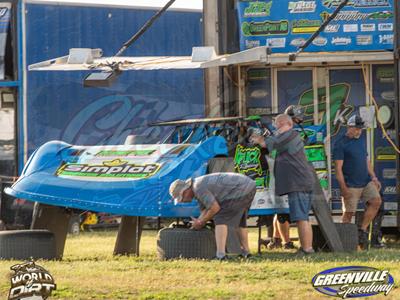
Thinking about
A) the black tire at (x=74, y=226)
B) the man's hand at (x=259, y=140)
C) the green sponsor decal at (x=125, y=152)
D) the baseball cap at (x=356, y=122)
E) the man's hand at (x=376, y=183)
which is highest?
the baseball cap at (x=356, y=122)

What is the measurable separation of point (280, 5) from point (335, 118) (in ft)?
6.39

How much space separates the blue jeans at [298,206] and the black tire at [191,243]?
1218 millimetres

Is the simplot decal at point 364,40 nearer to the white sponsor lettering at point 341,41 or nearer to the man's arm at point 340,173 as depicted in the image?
the white sponsor lettering at point 341,41

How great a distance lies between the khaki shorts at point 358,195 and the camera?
1577cm

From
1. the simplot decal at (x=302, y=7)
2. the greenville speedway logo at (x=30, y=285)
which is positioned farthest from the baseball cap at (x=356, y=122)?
the greenville speedway logo at (x=30, y=285)

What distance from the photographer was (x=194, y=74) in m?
21.8

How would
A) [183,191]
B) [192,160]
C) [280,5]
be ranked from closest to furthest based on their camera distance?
1. [183,191]
2. [192,160]
3. [280,5]

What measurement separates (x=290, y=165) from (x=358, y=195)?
6.88ft

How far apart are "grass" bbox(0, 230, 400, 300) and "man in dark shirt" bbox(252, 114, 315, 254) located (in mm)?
451

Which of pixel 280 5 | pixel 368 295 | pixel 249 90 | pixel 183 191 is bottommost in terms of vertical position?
pixel 368 295

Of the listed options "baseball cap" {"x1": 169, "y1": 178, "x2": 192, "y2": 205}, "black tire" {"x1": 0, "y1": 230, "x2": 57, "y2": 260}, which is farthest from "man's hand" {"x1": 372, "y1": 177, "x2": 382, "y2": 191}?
"black tire" {"x1": 0, "y1": 230, "x2": 57, "y2": 260}

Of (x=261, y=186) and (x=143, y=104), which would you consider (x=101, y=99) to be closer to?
(x=143, y=104)

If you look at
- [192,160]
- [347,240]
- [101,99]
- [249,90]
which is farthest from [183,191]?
[101,99]

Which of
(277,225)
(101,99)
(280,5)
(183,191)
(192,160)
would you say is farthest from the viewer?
(101,99)
